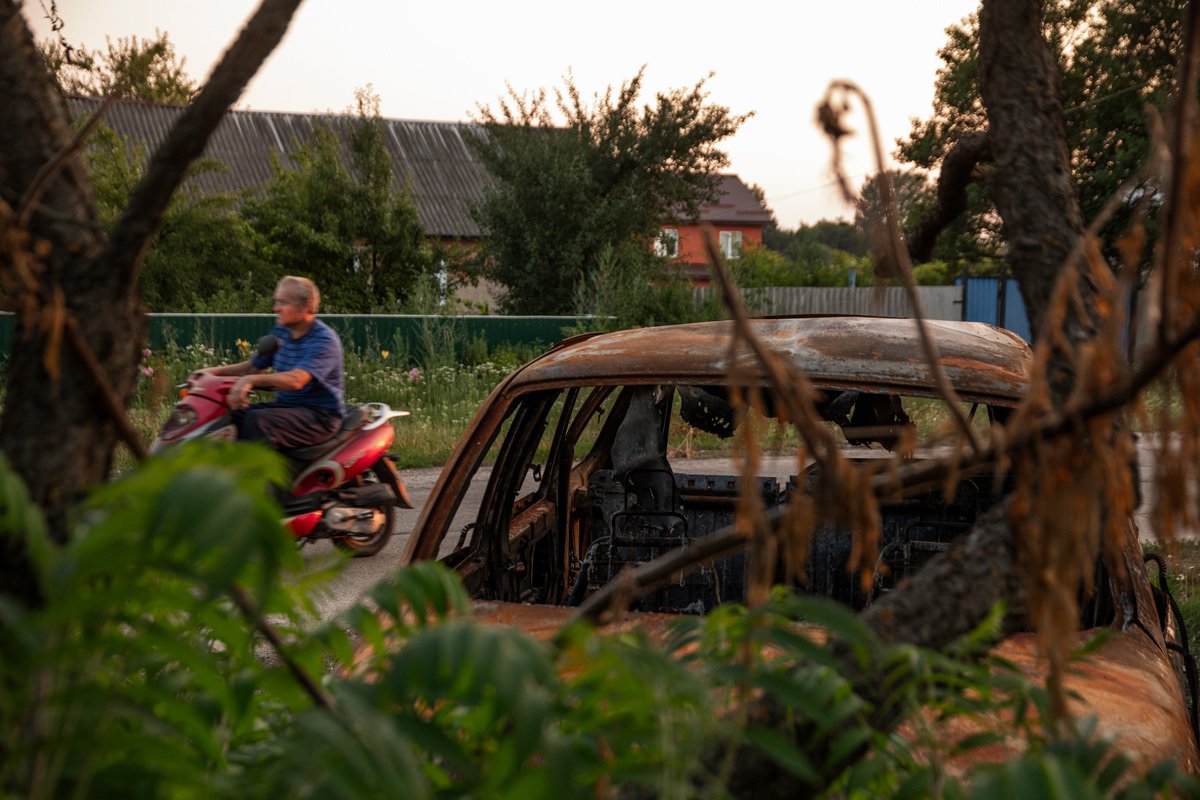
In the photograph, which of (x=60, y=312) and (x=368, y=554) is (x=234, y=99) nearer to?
(x=60, y=312)

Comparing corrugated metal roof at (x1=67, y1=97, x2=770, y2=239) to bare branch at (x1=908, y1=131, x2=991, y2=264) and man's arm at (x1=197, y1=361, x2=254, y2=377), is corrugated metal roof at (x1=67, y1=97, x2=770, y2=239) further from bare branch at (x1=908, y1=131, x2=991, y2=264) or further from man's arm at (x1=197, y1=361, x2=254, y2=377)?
bare branch at (x1=908, y1=131, x2=991, y2=264)

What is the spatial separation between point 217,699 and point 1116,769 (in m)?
1.05

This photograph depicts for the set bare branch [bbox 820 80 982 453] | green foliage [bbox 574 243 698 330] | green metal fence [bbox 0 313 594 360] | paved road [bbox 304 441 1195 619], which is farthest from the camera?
green foliage [bbox 574 243 698 330]

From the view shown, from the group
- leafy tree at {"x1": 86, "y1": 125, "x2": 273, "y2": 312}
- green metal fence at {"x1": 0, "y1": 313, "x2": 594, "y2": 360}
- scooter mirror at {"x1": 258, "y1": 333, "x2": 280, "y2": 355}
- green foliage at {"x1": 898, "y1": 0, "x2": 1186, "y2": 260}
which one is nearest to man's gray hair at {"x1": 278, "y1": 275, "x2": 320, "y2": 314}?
scooter mirror at {"x1": 258, "y1": 333, "x2": 280, "y2": 355}

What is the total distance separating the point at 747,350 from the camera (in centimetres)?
283

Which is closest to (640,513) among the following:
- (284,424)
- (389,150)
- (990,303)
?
(284,424)

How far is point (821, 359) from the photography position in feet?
10.1

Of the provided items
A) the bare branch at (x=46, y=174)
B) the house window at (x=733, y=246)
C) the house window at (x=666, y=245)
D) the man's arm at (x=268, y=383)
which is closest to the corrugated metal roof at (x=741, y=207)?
the house window at (x=733, y=246)

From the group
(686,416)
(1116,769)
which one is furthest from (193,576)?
(686,416)

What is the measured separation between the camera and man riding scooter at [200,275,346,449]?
768cm

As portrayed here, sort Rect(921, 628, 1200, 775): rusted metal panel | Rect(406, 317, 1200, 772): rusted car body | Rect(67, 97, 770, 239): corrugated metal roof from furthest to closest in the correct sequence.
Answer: Rect(67, 97, 770, 239): corrugated metal roof
Rect(406, 317, 1200, 772): rusted car body
Rect(921, 628, 1200, 775): rusted metal panel

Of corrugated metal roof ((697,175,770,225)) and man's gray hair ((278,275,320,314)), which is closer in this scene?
man's gray hair ((278,275,320,314))

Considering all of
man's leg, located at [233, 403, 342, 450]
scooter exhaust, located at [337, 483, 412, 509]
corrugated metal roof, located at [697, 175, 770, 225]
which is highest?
corrugated metal roof, located at [697, 175, 770, 225]

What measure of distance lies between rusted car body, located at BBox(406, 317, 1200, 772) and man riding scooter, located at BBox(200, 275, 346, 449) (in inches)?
128
